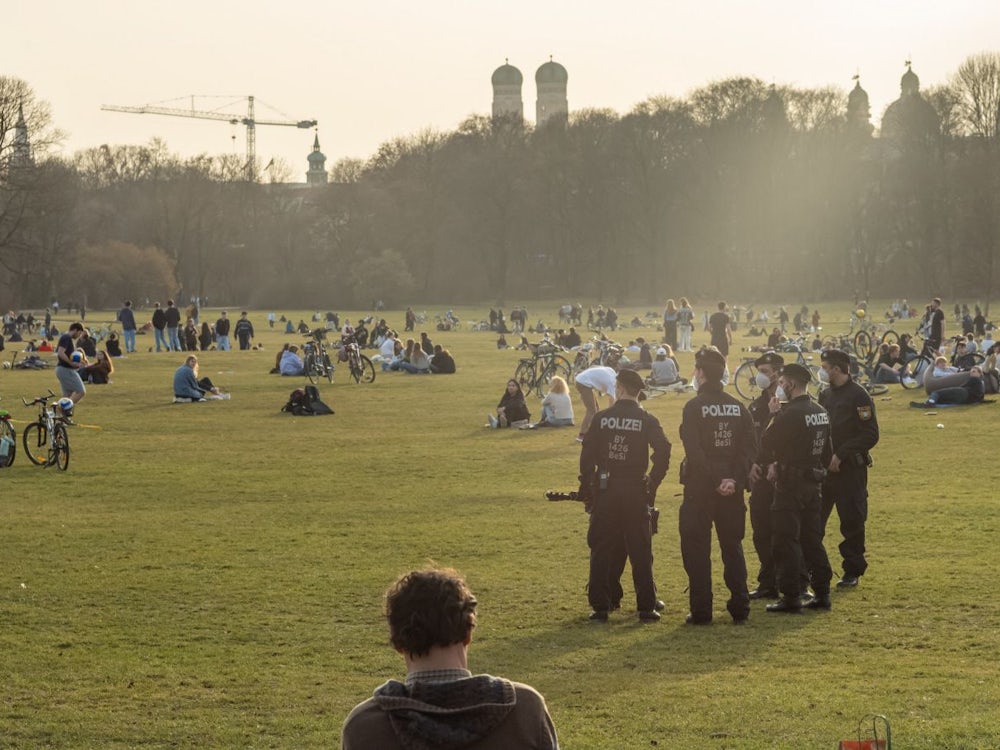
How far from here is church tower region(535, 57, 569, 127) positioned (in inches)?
7047

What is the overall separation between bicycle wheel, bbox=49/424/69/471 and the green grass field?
0.76 ft

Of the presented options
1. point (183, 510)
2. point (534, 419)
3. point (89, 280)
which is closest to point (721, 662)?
point (183, 510)

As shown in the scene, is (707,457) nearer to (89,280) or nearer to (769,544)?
(769,544)

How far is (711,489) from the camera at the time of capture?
35.0 ft

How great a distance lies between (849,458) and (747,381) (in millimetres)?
18774

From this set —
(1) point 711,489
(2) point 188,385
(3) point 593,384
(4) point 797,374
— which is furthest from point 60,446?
(4) point 797,374

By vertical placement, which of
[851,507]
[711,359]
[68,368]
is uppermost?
[711,359]

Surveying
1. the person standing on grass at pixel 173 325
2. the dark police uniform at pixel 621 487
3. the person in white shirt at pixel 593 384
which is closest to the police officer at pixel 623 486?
the dark police uniform at pixel 621 487

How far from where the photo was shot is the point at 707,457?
34.9ft

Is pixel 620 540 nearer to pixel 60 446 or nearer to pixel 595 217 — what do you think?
pixel 60 446

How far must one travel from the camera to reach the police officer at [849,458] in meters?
11.9

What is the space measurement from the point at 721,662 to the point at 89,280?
295 ft

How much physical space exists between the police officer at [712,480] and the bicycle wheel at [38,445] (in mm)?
12498

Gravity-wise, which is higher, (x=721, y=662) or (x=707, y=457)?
(x=707, y=457)
